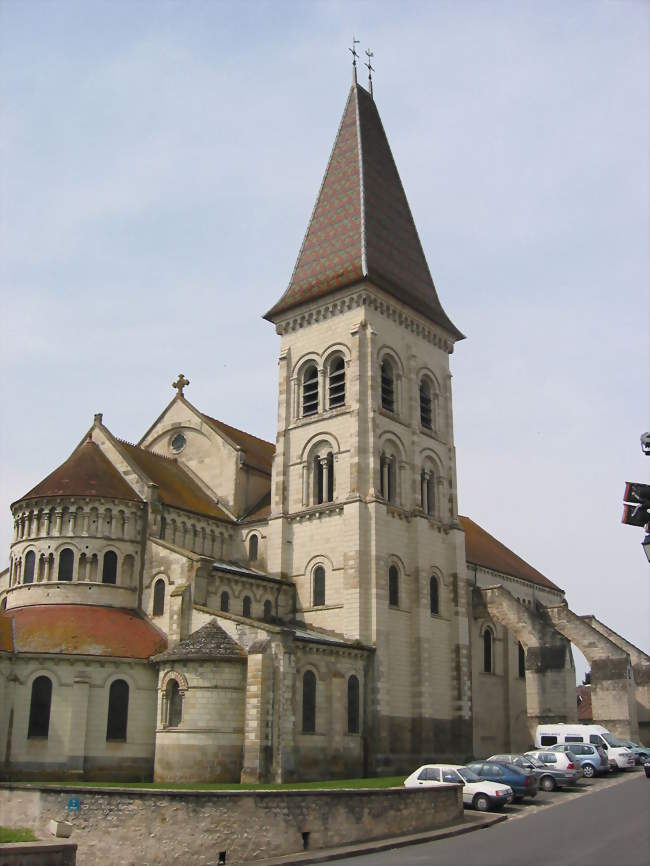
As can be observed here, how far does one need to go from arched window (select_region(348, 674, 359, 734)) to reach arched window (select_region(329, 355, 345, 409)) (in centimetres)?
1391

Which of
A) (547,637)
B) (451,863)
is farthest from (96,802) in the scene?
(547,637)

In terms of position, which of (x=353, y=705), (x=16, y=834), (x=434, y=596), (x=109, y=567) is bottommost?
(x=16, y=834)

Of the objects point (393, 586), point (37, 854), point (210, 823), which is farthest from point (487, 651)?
point (37, 854)

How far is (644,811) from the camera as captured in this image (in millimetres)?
24984

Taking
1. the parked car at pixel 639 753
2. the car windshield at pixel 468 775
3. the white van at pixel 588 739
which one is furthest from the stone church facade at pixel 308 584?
the car windshield at pixel 468 775

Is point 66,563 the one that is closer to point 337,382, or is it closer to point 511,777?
point 337,382

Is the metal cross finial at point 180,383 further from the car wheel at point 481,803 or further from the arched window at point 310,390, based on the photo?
the car wheel at point 481,803

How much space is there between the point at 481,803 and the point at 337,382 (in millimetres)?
23838

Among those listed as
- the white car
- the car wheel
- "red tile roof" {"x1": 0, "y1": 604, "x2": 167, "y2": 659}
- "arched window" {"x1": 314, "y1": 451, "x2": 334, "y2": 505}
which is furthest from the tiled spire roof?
the car wheel

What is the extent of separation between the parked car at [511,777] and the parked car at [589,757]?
8.02 m

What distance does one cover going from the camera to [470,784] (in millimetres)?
28062

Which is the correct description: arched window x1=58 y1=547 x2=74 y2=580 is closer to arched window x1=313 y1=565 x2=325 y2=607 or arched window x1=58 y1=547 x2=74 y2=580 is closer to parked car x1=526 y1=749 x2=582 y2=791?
arched window x1=313 y1=565 x2=325 y2=607

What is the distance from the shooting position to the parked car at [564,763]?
109ft

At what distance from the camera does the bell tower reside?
41.6 m
